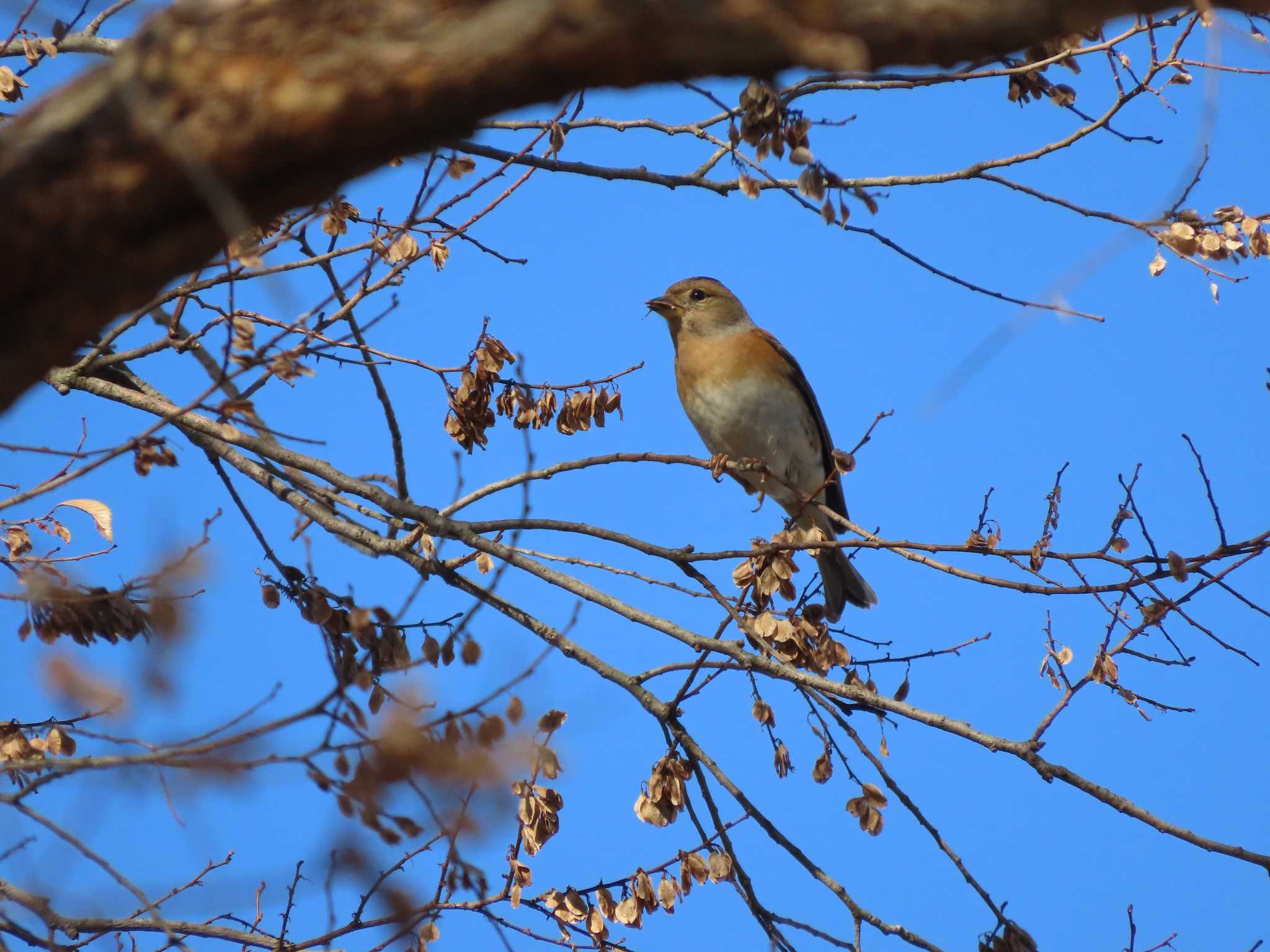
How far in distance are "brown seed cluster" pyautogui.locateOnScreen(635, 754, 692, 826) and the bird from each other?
3012mm

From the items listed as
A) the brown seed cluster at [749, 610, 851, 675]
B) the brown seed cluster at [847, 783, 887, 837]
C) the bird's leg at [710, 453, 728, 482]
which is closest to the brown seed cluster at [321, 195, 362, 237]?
the bird's leg at [710, 453, 728, 482]

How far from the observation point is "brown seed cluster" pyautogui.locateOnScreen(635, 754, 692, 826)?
3857 millimetres

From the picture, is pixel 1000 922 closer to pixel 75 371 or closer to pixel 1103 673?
pixel 1103 673

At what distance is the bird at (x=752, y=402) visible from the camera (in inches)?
279

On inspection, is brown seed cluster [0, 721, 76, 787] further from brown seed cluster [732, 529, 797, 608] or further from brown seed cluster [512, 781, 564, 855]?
brown seed cluster [732, 529, 797, 608]

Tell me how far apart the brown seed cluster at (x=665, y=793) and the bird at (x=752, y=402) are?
3.01m

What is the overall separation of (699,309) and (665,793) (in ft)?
14.1

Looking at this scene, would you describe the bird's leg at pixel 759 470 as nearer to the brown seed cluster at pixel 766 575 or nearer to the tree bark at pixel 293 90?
the brown seed cluster at pixel 766 575

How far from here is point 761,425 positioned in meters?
7.18

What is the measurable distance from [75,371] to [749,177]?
2.73 m

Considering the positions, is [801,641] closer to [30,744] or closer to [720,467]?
[720,467]

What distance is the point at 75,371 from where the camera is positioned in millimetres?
4586

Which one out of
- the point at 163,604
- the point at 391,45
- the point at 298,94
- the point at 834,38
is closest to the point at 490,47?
the point at 391,45

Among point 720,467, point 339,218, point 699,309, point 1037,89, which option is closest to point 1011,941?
point 720,467
